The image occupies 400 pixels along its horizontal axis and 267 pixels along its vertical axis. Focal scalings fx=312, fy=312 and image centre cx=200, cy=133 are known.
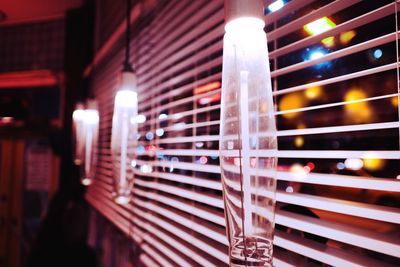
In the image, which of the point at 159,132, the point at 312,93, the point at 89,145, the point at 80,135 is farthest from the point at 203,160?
the point at 80,135

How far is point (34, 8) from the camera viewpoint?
3.58 m

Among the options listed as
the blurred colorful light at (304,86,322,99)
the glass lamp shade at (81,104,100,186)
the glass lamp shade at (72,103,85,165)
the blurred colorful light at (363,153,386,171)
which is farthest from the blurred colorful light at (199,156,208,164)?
the glass lamp shade at (72,103,85,165)

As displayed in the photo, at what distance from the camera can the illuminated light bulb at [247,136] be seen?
1.68ft

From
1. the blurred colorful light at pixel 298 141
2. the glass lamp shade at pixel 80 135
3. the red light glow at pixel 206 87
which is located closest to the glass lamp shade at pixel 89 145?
the glass lamp shade at pixel 80 135

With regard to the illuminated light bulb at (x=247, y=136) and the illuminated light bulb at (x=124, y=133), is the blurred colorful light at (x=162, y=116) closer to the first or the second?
the illuminated light bulb at (x=124, y=133)

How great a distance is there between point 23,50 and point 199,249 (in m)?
4.83

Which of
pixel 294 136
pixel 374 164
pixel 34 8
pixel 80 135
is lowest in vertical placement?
pixel 374 164

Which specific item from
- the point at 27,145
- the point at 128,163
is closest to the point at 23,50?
the point at 27,145

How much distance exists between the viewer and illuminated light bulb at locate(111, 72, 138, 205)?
4.19ft

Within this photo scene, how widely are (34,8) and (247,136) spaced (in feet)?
12.9

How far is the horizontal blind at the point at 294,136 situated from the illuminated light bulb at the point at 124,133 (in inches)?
10.3

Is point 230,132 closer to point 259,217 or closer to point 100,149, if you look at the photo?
point 259,217

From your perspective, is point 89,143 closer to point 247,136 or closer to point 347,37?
point 347,37

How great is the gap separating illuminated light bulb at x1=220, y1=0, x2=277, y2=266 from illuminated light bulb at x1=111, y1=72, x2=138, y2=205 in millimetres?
797
